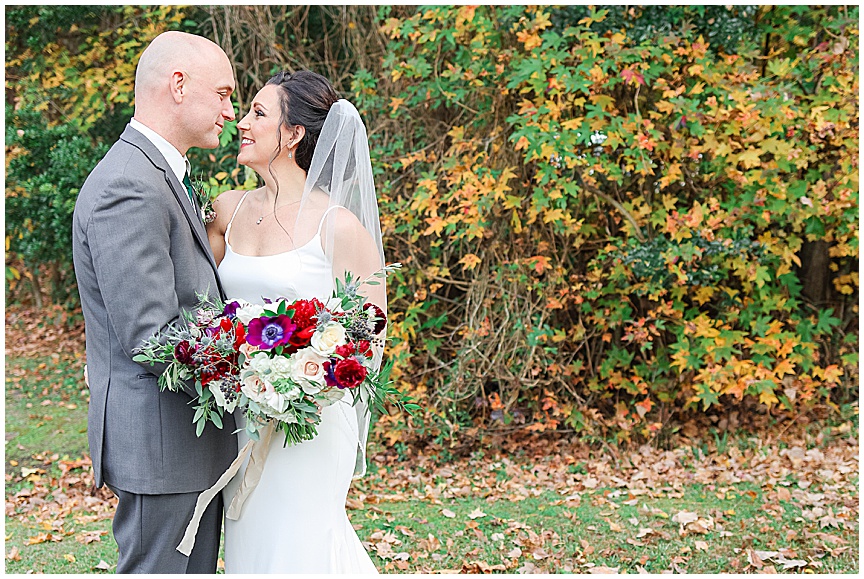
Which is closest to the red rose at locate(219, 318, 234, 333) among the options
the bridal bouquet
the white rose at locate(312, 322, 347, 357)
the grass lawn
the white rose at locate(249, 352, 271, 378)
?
the bridal bouquet

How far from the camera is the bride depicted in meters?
2.70

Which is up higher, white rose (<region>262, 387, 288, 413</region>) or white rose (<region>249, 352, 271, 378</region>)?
white rose (<region>249, 352, 271, 378</region>)

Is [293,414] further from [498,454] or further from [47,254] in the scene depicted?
[47,254]

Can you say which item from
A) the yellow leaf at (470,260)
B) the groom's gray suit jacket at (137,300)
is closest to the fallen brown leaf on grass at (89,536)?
the groom's gray suit jacket at (137,300)

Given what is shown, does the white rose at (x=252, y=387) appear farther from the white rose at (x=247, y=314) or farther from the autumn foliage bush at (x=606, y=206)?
the autumn foliage bush at (x=606, y=206)

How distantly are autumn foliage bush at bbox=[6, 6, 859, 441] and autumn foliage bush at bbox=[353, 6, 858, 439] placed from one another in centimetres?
2

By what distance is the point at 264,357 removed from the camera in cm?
224

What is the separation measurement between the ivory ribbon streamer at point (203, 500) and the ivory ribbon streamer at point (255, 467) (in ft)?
0.09

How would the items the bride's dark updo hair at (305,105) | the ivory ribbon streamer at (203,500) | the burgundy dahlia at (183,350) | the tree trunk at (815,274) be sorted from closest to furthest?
1. the burgundy dahlia at (183,350)
2. the ivory ribbon streamer at (203,500)
3. the bride's dark updo hair at (305,105)
4. the tree trunk at (815,274)

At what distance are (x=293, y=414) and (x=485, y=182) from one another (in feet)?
11.4

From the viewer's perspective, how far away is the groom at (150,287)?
2289 mm

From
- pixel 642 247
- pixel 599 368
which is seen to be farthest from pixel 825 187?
pixel 599 368

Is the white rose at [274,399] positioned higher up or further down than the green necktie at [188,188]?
further down

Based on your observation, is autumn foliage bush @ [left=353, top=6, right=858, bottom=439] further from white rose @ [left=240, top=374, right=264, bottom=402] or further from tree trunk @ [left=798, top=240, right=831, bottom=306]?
white rose @ [left=240, top=374, right=264, bottom=402]
